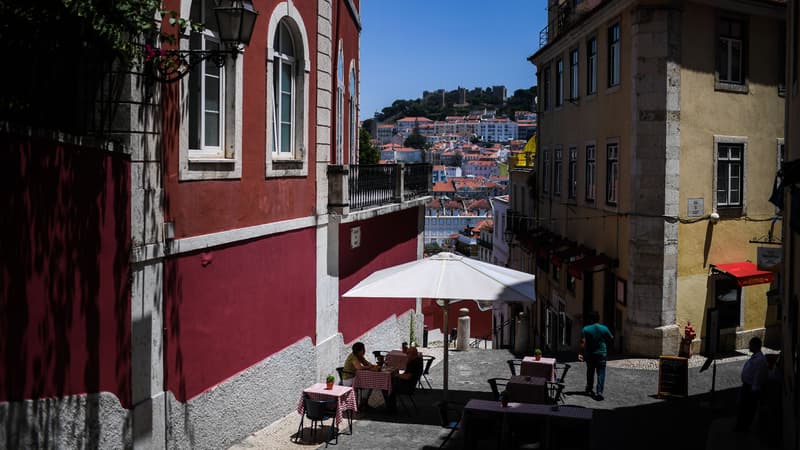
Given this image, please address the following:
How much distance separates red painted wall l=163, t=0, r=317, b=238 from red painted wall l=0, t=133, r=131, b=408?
1085 millimetres

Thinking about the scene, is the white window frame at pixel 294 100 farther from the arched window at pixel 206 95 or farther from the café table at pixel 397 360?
Answer: the café table at pixel 397 360

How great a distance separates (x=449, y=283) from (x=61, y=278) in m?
5.67

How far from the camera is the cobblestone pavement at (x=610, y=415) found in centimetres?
1071

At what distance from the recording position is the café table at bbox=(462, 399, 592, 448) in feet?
30.7

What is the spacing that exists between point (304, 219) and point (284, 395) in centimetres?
255

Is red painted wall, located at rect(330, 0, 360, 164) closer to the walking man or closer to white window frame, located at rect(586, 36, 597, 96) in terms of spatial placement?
the walking man

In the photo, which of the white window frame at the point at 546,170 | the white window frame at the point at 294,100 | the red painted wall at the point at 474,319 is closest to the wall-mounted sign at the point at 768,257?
the white window frame at the point at 294,100

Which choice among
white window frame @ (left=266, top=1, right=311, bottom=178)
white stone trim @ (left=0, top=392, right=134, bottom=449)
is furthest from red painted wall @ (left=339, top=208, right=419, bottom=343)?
white stone trim @ (left=0, top=392, right=134, bottom=449)

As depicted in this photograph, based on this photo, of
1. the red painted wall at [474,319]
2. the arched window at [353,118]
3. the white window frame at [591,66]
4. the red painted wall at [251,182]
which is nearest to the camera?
the red painted wall at [251,182]

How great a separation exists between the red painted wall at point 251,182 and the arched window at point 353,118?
571 cm

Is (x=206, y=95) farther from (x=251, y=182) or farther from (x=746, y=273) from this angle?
(x=746, y=273)

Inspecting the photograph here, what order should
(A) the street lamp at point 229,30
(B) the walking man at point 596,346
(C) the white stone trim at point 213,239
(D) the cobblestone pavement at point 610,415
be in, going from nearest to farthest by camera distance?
(A) the street lamp at point 229,30 < (C) the white stone trim at point 213,239 < (D) the cobblestone pavement at point 610,415 < (B) the walking man at point 596,346

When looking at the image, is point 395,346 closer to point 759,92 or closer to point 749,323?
point 749,323

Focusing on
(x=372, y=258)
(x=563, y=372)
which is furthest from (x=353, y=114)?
(x=563, y=372)
